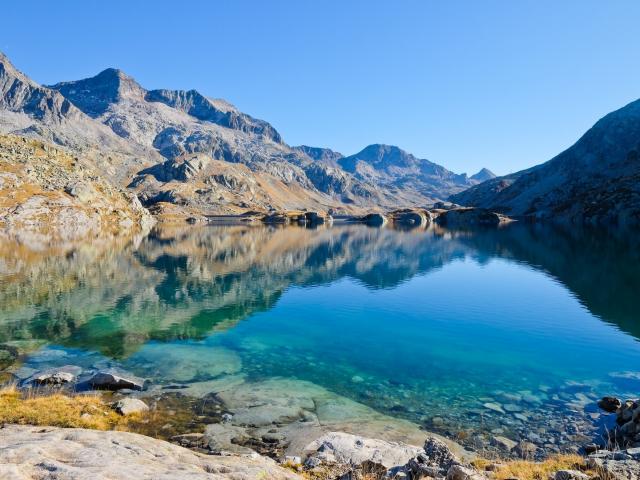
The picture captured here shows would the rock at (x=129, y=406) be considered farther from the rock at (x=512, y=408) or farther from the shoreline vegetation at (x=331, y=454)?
the rock at (x=512, y=408)

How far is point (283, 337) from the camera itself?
1770 inches

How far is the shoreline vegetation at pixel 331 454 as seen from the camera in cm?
1523

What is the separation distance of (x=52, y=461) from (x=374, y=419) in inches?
713

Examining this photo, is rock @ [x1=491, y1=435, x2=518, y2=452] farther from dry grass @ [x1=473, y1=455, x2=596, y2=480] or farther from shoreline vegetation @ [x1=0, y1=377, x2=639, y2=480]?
dry grass @ [x1=473, y1=455, x2=596, y2=480]

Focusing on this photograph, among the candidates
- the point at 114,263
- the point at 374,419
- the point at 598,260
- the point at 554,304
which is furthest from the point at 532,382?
the point at 114,263

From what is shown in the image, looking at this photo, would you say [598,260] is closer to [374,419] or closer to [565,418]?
[565,418]

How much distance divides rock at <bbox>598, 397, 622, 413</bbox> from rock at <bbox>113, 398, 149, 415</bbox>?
92.5 ft

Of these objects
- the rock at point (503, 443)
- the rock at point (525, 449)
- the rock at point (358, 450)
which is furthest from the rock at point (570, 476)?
the rock at point (503, 443)

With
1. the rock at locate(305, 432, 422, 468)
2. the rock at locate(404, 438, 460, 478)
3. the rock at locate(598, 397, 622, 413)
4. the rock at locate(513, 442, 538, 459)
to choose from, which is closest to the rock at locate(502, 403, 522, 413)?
the rock at locate(513, 442, 538, 459)

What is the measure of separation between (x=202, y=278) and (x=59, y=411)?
58.3 meters

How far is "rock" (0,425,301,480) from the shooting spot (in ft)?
38.1

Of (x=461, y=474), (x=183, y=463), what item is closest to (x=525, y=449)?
(x=461, y=474)

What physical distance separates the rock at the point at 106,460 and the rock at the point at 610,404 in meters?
22.1

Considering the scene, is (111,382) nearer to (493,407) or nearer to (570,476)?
(493,407)
